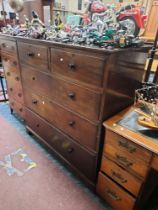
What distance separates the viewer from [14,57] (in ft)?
5.63

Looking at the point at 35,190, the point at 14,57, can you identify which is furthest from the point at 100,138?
the point at 14,57

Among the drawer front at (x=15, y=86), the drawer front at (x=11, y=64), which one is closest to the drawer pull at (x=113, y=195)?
the drawer front at (x=15, y=86)

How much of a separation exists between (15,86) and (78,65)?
1.27m

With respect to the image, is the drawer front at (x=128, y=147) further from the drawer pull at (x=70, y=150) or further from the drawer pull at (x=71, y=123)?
the drawer pull at (x=70, y=150)

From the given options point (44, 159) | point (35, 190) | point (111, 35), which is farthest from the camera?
point (44, 159)

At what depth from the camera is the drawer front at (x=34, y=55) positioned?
4.11 ft

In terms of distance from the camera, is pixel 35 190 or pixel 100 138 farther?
pixel 35 190

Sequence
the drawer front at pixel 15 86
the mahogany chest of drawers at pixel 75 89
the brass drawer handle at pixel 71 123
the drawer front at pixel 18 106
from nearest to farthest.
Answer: the mahogany chest of drawers at pixel 75 89, the brass drawer handle at pixel 71 123, the drawer front at pixel 15 86, the drawer front at pixel 18 106

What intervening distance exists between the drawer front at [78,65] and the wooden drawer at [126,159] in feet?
1.24

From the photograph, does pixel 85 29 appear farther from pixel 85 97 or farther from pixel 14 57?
pixel 14 57

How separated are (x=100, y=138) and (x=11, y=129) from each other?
1.51 metres

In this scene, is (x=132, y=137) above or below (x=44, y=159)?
above

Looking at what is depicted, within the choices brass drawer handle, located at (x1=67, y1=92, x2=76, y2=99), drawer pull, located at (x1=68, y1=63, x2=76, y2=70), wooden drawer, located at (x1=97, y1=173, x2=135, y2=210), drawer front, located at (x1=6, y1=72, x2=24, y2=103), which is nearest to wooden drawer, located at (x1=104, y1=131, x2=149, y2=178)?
wooden drawer, located at (x1=97, y1=173, x2=135, y2=210)

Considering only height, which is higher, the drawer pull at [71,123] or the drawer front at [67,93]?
the drawer front at [67,93]
